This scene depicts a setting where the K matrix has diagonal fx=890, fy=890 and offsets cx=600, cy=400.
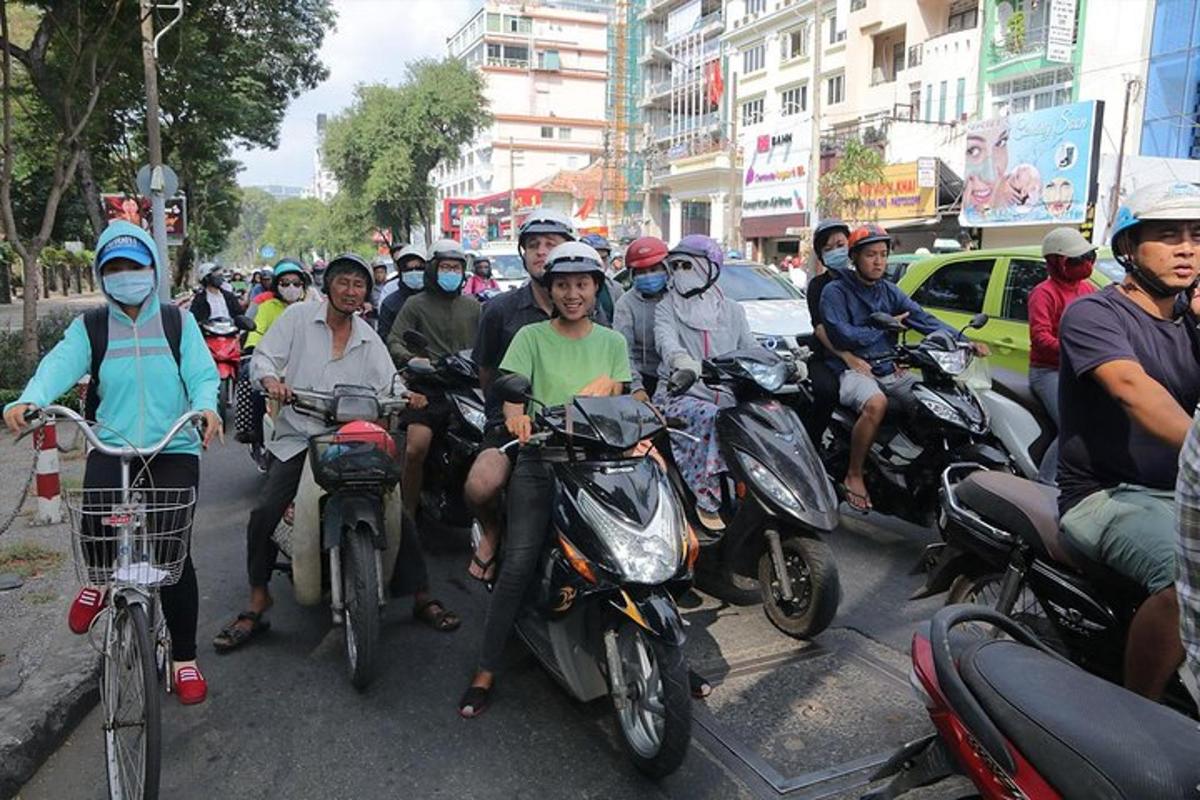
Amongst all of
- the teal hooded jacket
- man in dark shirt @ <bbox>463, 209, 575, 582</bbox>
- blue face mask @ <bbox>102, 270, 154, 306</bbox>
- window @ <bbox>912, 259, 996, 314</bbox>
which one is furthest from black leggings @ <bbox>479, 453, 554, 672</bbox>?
window @ <bbox>912, 259, 996, 314</bbox>

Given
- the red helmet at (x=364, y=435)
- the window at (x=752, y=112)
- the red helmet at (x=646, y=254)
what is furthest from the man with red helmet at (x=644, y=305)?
the window at (x=752, y=112)

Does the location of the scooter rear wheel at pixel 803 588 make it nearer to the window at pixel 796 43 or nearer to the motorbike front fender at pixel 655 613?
the motorbike front fender at pixel 655 613

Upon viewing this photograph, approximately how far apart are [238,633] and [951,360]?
4.08 m

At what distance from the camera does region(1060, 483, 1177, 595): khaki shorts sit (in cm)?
249

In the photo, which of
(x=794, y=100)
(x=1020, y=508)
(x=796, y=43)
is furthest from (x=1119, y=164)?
(x=796, y=43)

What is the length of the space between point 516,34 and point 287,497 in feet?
295

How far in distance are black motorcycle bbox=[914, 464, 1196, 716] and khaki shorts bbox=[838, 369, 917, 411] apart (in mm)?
1824

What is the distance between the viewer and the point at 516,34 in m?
86.2

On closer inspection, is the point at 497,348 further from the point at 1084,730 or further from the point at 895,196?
the point at 895,196

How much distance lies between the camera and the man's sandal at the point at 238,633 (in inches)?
160

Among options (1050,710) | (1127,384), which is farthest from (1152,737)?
(1127,384)

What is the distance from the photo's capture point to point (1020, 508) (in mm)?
3010

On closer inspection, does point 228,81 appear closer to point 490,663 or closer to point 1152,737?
point 490,663

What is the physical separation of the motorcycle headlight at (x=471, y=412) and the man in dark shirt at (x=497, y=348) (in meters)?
0.63
